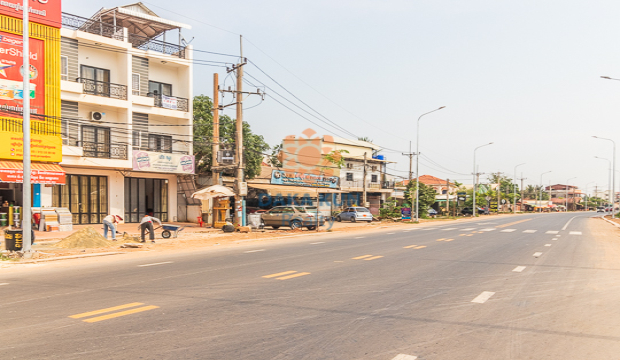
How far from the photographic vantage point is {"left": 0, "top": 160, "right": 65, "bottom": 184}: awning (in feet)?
70.7

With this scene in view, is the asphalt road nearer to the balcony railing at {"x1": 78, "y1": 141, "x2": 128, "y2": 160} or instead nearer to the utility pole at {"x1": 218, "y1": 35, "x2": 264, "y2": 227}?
the utility pole at {"x1": 218, "y1": 35, "x2": 264, "y2": 227}

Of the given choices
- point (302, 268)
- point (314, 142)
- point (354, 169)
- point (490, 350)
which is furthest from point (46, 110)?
point (354, 169)

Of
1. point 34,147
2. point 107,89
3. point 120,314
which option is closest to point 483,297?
point 120,314

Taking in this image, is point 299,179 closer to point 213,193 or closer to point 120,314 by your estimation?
point 213,193

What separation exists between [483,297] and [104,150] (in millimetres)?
25507

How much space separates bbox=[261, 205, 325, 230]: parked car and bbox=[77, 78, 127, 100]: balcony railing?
1191 centimetres

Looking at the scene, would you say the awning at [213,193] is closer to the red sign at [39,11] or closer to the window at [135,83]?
the window at [135,83]

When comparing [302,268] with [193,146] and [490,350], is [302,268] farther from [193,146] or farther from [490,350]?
[193,146]

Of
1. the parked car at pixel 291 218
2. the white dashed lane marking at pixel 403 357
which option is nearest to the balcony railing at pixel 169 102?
the parked car at pixel 291 218

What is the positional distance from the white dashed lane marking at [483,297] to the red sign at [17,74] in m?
23.0

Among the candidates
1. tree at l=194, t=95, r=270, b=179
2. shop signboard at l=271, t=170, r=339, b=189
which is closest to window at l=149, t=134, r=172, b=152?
tree at l=194, t=95, r=270, b=179

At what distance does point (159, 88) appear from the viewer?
31.2m

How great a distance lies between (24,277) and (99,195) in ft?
64.3

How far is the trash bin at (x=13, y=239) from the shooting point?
1343 centimetres
